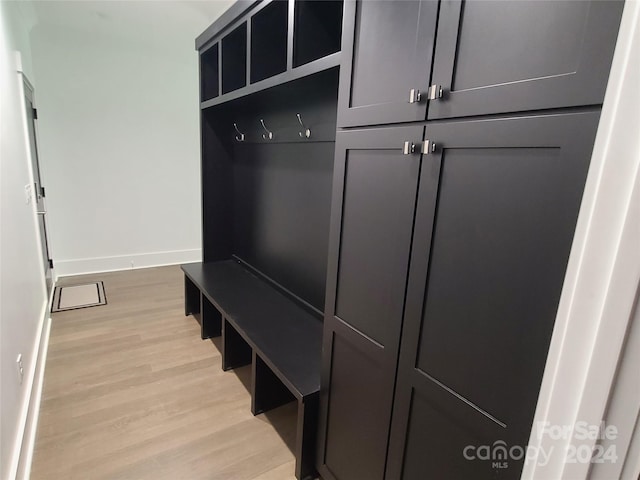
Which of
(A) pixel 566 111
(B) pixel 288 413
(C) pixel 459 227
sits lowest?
(B) pixel 288 413

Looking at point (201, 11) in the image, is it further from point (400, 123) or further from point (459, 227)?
point (459, 227)

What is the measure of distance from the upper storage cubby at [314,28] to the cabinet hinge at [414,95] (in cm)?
92

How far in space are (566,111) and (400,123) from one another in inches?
18.0

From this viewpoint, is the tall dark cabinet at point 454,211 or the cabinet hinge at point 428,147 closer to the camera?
the tall dark cabinet at point 454,211

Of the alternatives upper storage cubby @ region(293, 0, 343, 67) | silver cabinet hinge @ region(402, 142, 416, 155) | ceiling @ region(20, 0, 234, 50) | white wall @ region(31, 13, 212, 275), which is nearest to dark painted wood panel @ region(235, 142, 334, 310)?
upper storage cubby @ region(293, 0, 343, 67)

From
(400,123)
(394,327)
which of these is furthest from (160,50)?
(394,327)

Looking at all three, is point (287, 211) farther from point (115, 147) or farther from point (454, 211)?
point (115, 147)

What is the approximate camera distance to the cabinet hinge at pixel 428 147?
37.9 inches

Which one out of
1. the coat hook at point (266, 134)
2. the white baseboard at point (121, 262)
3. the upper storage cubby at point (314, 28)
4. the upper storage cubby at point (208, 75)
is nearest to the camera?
the upper storage cubby at point (314, 28)

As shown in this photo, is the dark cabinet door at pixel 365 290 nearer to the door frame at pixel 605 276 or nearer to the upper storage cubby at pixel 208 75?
the door frame at pixel 605 276

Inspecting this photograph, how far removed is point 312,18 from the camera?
1724 millimetres

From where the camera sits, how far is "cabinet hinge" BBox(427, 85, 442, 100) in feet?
3.04

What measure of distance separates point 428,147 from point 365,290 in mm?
547

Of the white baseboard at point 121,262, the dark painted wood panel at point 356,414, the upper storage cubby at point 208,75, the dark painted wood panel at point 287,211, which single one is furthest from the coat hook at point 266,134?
the white baseboard at point 121,262
